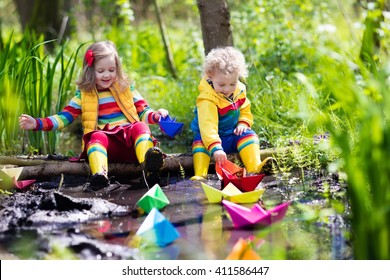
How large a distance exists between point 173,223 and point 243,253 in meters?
0.80

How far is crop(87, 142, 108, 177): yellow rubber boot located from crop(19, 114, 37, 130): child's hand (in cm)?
45

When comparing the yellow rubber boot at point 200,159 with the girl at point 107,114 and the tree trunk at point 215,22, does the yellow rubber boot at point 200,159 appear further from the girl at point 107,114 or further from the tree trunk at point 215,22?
the tree trunk at point 215,22

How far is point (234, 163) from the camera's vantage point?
4656mm

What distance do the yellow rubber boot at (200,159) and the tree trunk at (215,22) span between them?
1.46 m

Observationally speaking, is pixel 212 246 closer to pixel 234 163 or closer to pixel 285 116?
pixel 234 163

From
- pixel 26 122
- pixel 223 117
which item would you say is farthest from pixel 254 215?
pixel 26 122

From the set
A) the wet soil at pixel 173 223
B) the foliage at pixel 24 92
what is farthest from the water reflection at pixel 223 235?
the foliage at pixel 24 92

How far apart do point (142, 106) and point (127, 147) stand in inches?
16.1

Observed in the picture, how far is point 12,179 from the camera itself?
414cm

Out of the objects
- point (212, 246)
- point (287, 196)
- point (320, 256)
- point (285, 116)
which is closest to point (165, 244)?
point (212, 246)

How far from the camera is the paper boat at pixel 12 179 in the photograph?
4.11 m

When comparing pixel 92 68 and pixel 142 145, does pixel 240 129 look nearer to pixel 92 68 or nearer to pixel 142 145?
pixel 142 145

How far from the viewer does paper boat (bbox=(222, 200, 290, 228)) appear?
10.4ft

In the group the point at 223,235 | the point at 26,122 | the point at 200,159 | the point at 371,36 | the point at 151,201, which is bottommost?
the point at 223,235
